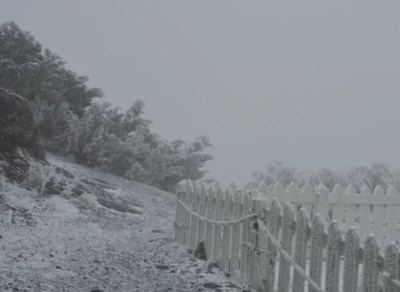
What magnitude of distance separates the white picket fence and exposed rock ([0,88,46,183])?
3.27 meters

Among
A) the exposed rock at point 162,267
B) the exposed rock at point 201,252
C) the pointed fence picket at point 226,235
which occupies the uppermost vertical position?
the pointed fence picket at point 226,235

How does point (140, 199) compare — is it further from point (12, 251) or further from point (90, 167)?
point (12, 251)

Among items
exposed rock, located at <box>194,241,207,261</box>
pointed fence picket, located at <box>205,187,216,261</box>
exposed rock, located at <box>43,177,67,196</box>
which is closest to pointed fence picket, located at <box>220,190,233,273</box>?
pointed fence picket, located at <box>205,187,216,261</box>

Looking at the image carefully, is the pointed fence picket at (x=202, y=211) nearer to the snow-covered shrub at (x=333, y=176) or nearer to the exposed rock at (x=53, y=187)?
the exposed rock at (x=53, y=187)

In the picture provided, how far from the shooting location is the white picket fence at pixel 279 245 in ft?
9.77

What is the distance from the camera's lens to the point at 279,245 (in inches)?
162

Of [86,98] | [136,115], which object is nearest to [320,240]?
[136,115]

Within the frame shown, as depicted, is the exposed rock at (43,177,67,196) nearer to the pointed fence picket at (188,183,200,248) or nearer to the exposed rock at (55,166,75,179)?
the exposed rock at (55,166,75,179)

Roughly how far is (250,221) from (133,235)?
111 inches

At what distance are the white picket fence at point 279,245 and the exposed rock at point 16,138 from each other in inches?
129

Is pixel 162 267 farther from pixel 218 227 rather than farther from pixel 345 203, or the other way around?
pixel 345 203

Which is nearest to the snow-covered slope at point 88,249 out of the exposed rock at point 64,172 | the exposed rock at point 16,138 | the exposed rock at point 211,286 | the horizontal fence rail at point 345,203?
the exposed rock at point 211,286

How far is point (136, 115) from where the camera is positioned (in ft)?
48.3

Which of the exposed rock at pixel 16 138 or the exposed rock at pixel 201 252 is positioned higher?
the exposed rock at pixel 16 138
